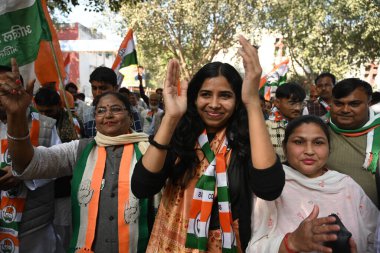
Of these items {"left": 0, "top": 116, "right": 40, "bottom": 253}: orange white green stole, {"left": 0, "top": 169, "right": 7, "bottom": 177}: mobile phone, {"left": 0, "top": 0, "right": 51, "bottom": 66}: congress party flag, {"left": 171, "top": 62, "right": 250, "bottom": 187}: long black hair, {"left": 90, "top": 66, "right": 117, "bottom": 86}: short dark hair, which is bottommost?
{"left": 0, "top": 116, "right": 40, "bottom": 253}: orange white green stole

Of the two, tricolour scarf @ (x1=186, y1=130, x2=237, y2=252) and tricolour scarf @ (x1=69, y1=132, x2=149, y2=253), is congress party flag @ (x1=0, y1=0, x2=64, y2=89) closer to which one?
tricolour scarf @ (x1=69, y1=132, x2=149, y2=253)

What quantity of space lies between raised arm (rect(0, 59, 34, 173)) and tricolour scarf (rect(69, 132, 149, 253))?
39 centimetres

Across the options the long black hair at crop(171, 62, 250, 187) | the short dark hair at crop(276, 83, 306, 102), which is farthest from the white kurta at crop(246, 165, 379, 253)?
the short dark hair at crop(276, 83, 306, 102)

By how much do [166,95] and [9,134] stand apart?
966 millimetres

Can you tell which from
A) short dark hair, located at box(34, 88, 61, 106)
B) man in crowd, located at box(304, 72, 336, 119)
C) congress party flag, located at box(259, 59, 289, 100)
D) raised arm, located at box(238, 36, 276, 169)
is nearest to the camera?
raised arm, located at box(238, 36, 276, 169)

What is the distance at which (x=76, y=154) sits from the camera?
2781 mm

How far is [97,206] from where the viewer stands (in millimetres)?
2627

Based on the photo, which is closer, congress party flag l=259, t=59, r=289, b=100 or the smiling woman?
the smiling woman

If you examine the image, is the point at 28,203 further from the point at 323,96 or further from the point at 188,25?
the point at 188,25

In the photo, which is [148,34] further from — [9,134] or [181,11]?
[9,134]

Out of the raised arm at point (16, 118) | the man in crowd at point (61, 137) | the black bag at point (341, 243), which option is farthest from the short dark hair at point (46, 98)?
the black bag at point (341, 243)

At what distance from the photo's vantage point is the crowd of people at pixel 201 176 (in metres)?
1.94

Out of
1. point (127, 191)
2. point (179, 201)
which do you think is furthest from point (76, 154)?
point (179, 201)

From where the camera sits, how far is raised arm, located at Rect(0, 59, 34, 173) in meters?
2.37
